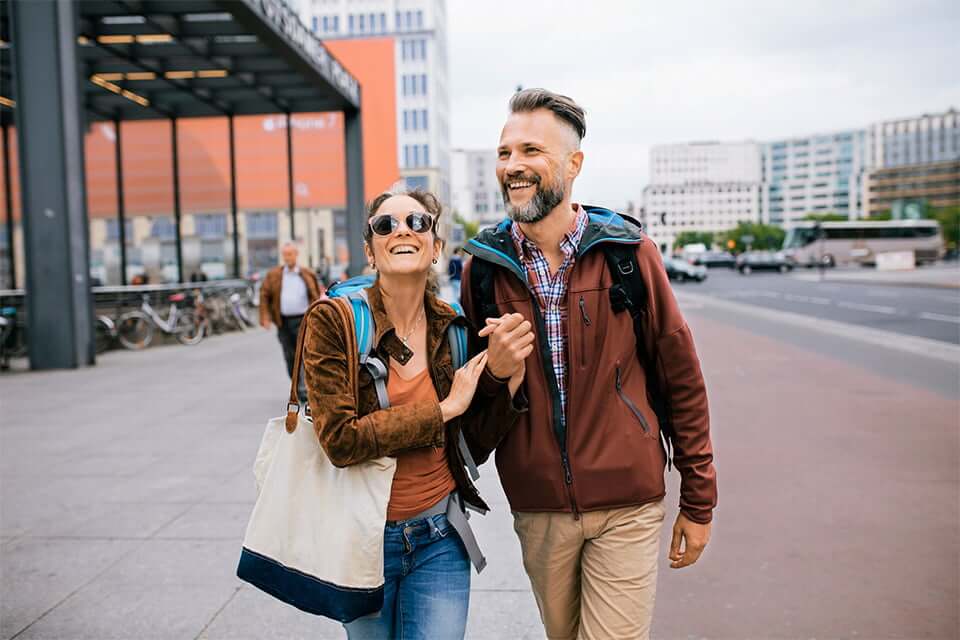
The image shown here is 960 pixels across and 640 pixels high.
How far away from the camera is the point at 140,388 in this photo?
1072 centimetres

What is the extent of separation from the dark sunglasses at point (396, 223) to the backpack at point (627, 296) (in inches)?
8.7

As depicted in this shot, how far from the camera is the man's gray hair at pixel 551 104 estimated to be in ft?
7.45

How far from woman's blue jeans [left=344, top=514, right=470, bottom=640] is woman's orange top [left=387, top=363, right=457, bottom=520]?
0.04 metres

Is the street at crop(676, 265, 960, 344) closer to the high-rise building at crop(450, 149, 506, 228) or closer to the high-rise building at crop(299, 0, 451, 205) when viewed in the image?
the high-rise building at crop(299, 0, 451, 205)

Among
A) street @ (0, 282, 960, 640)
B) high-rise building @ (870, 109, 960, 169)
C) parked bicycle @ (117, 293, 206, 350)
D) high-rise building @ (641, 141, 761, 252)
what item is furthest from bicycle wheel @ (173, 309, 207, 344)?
high-rise building @ (870, 109, 960, 169)

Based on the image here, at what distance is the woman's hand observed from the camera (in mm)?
2124

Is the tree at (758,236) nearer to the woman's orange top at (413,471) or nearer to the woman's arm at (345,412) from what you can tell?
the woman's orange top at (413,471)

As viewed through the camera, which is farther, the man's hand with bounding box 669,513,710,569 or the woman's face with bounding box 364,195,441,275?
the man's hand with bounding box 669,513,710,569

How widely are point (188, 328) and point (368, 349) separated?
1614 centimetres

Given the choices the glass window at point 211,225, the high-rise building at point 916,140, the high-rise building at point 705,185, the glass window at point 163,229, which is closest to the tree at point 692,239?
the high-rise building at point 705,185

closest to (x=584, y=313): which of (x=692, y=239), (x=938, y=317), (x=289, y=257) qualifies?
(x=289, y=257)

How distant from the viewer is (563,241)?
2.34m

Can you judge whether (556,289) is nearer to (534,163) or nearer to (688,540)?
(534,163)

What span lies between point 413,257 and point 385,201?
197 millimetres
